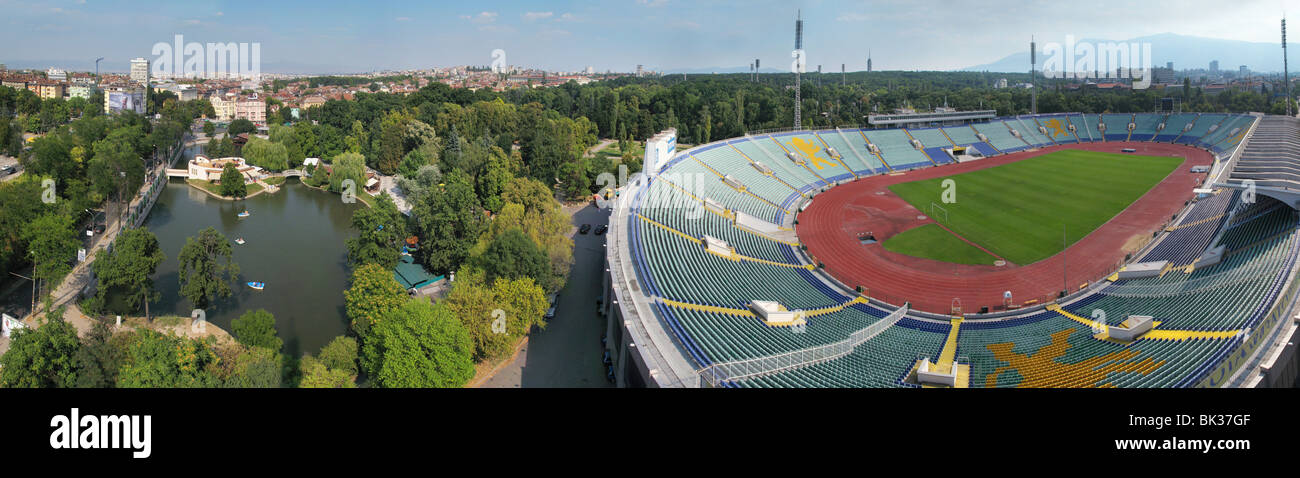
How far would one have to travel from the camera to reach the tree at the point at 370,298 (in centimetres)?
1847

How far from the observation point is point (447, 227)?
25781 mm

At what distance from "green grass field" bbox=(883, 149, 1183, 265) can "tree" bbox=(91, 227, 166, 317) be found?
28.5 metres

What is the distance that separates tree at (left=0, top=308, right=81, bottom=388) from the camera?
1484 cm

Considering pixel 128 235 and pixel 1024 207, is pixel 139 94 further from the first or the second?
pixel 1024 207

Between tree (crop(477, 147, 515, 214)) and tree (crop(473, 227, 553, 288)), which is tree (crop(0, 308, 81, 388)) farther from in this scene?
tree (crop(477, 147, 515, 214))

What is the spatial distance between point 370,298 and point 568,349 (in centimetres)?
601

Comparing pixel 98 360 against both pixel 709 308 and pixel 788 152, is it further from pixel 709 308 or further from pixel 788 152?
pixel 788 152

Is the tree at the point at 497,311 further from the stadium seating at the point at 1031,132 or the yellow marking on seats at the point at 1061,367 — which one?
the stadium seating at the point at 1031,132

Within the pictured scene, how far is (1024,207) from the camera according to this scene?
34.8 metres

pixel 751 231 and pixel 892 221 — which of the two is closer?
pixel 751 231

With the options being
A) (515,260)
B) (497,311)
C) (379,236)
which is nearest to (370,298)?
(497,311)

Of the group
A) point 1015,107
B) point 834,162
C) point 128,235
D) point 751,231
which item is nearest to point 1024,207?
point 834,162

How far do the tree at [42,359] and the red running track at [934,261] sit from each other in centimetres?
2273
